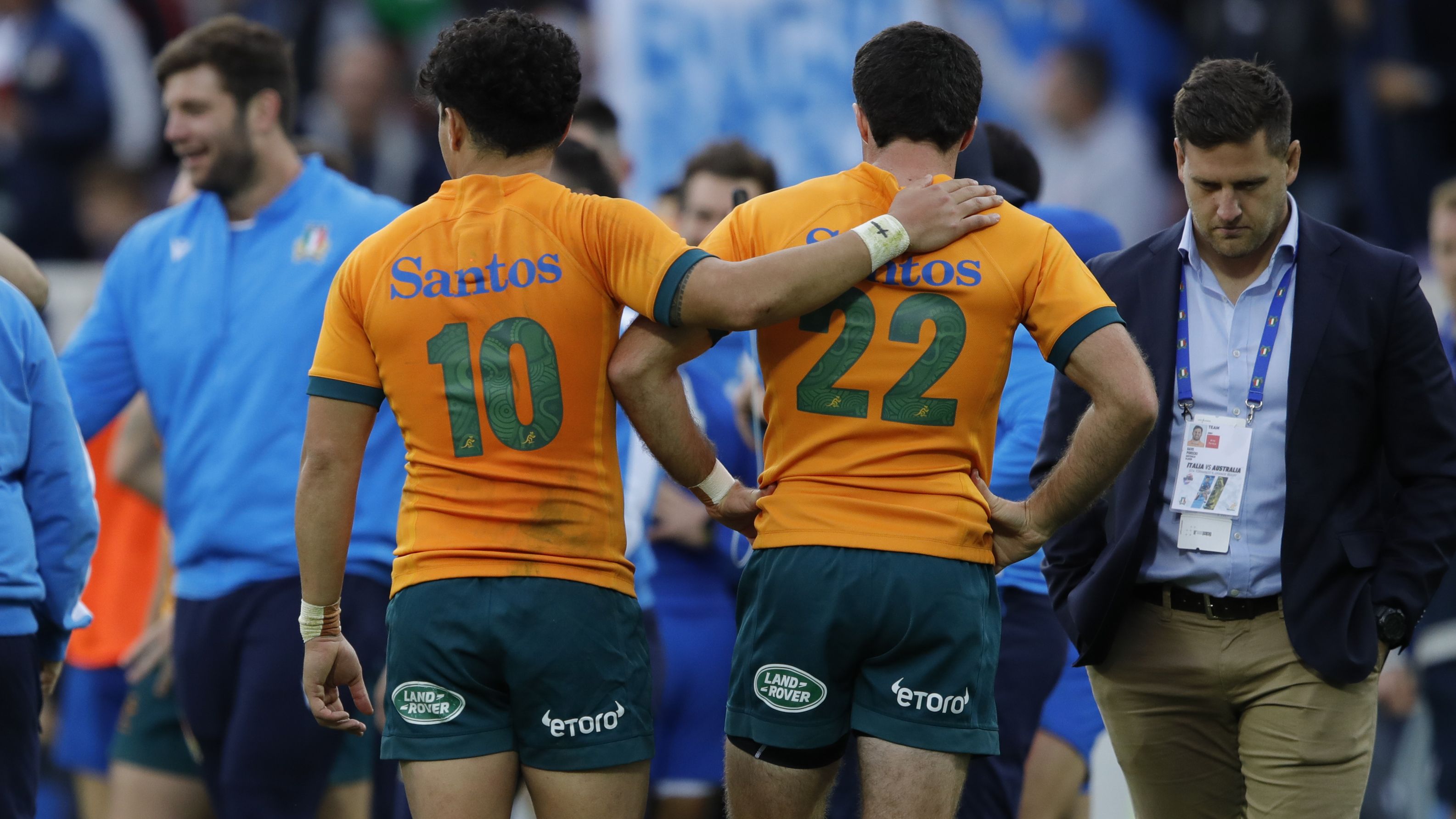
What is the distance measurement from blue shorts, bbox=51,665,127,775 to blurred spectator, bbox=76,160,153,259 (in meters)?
4.67

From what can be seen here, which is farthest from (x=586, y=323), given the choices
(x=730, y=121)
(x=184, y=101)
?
(x=730, y=121)

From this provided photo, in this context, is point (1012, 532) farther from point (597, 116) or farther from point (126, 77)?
point (126, 77)

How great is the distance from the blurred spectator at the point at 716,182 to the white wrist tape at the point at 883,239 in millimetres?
3248

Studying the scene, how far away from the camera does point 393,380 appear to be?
402 cm

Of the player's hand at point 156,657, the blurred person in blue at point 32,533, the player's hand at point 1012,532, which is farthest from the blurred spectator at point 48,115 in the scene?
the player's hand at point 1012,532

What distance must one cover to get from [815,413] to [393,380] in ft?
3.12

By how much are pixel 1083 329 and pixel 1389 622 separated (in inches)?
48.8

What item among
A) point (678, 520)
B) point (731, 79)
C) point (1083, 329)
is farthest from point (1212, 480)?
point (731, 79)

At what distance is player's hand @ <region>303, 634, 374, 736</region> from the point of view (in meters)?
4.18

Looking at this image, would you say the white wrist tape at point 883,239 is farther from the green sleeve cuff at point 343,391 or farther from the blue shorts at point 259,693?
the blue shorts at point 259,693

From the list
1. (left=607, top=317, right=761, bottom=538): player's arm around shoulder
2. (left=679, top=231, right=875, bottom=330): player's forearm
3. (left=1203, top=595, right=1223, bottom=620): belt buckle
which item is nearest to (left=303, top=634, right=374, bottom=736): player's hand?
(left=607, top=317, right=761, bottom=538): player's arm around shoulder

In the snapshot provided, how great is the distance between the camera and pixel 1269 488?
457cm

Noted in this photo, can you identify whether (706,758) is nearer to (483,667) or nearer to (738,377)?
(738,377)

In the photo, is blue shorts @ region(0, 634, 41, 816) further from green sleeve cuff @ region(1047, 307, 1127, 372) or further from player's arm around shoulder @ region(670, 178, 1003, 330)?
green sleeve cuff @ region(1047, 307, 1127, 372)
